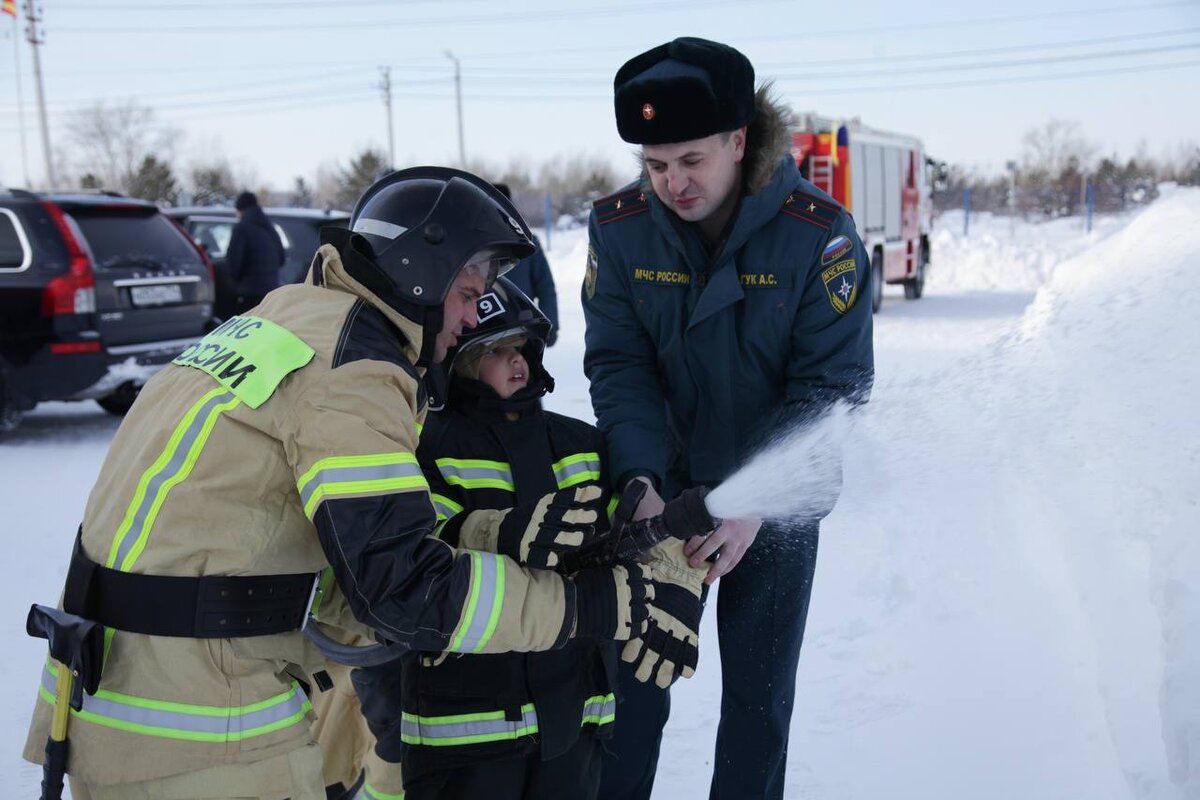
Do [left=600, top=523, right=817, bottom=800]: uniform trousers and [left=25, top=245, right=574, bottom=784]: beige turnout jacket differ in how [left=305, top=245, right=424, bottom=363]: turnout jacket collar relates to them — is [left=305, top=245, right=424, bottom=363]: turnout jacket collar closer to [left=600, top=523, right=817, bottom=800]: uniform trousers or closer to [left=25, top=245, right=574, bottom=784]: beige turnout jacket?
[left=25, top=245, right=574, bottom=784]: beige turnout jacket

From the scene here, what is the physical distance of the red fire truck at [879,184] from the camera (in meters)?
14.4

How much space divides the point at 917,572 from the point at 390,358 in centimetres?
351

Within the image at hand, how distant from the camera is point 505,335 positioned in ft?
7.97

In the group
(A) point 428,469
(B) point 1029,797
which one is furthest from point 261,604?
(B) point 1029,797

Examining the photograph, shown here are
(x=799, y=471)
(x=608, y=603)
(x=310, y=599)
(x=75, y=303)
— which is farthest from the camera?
(x=75, y=303)

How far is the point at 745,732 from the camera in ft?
8.86

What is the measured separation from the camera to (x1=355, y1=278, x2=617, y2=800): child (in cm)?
228

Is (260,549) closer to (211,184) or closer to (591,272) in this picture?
(591,272)

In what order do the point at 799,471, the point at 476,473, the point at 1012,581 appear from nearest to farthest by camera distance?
the point at 476,473 → the point at 799,471 → the point at 1012,581

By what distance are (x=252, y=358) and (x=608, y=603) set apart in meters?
0.82

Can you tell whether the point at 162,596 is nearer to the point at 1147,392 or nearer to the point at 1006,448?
the point at 1147,392

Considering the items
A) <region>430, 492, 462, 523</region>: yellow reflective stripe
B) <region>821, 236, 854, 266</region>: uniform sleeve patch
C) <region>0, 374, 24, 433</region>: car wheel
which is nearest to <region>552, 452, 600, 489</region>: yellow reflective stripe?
<region>430, 492, 462, 523</region>: yellow reflective stripe

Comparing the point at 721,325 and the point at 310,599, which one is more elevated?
the point at 721,325

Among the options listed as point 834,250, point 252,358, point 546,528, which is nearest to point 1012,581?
point 834,250
